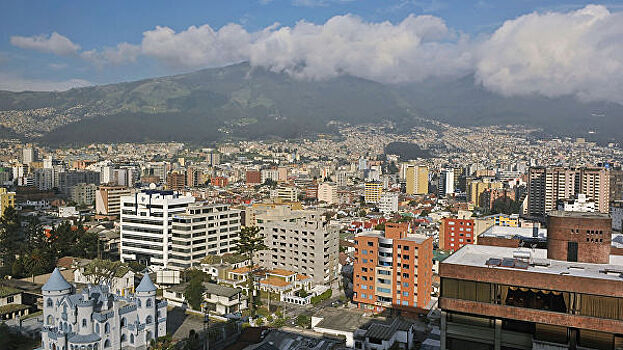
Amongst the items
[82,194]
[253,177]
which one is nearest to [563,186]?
[82,194]

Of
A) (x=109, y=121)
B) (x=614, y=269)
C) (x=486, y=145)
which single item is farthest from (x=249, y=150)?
(x=614, y=269)

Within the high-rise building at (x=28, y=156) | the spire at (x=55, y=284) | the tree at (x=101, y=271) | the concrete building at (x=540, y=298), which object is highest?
the high-rise building at (x=28, y=156)

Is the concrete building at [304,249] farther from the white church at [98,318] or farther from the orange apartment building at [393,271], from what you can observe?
the white church at [98,318]

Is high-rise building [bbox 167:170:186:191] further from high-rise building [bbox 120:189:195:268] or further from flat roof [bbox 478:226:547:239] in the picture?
flat roof [bbox 478:226:547:239]

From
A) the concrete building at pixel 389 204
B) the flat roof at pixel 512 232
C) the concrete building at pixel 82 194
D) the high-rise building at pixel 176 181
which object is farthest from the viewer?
the high-rise building at pixel 176 181

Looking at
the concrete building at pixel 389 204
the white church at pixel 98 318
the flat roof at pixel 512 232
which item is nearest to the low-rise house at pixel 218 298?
the white church at pixel 98 318

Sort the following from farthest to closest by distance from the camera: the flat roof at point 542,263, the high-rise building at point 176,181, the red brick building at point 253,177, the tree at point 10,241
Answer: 1. the red brick building at point 253,177
2. the high-rise building at point 176,181
3. the tree at point 10,241
4. the flat roof at point 542,263

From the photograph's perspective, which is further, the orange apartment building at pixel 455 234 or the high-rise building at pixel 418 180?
the high-rise building at pixel 418 180

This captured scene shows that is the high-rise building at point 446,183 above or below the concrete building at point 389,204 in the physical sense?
above
